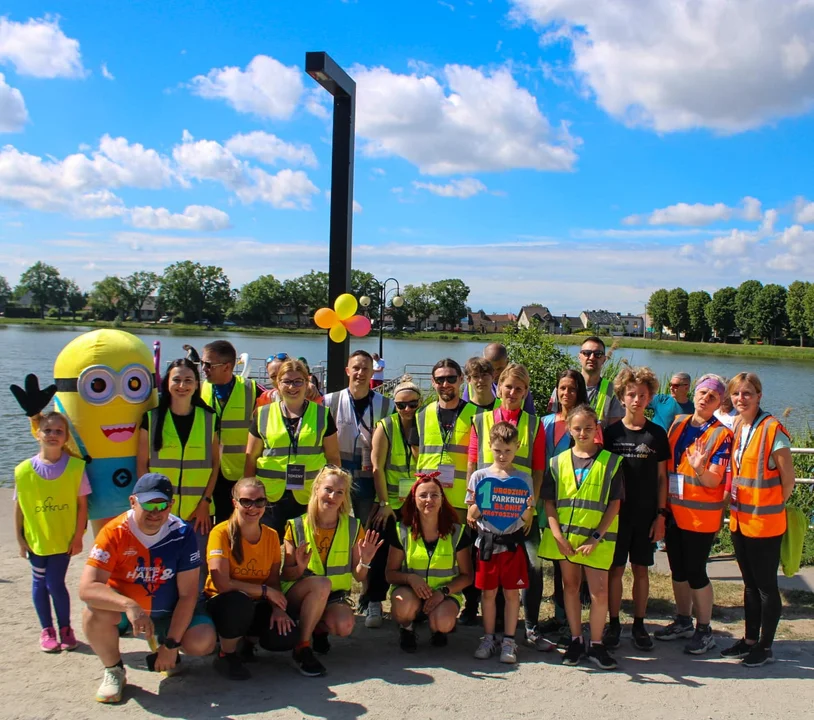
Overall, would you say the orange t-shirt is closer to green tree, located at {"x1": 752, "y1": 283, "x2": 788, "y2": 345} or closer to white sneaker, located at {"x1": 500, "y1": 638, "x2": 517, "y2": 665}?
white sneaker, located at {"x1": 500, "y1": 638, "x2": 517, "y2": 665}

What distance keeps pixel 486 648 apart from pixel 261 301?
81162 mm

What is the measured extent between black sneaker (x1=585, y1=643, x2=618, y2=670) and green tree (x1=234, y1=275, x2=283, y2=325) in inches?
3191

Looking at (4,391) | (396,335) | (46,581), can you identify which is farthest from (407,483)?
(396,335)

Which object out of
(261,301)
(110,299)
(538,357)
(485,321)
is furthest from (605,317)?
(538,357)

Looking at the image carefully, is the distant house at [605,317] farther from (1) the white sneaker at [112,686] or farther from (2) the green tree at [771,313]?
(1) the white sneaker at [112,686]

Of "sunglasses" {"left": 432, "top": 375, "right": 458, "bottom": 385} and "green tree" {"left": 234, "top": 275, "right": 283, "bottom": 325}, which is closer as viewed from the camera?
"sunglasses" {"left": 432, "top": 375, "right": 458, "bottom": 385}

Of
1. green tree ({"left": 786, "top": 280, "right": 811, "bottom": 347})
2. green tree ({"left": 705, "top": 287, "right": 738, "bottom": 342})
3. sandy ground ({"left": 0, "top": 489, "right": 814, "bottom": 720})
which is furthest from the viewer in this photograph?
green tree ({"left": 705, "top": 287, "right": 738, "bottom": 342})

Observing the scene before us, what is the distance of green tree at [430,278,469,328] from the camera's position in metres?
86.6

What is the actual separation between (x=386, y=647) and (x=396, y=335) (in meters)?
69.6

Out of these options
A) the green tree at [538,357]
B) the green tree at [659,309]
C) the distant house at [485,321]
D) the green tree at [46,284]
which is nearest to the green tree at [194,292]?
the green tree at [46,284]

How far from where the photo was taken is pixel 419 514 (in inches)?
167

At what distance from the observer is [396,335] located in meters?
73.7

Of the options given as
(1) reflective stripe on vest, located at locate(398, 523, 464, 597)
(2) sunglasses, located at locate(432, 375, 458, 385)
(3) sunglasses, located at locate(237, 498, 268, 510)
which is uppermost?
(2) sunglasses, located at locate(432, 375, 458, 385)

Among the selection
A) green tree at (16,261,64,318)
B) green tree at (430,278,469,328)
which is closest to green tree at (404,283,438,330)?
green tree at (430,278,469,328)
